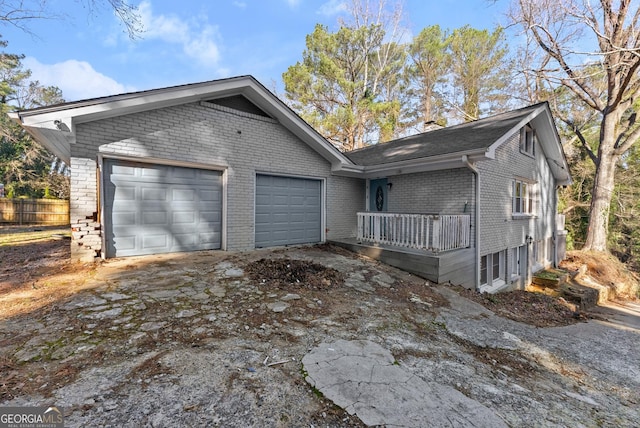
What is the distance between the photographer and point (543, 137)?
11273 mm

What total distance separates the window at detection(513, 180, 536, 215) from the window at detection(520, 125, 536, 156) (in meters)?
1.20

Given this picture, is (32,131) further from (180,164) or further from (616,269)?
(616,269)

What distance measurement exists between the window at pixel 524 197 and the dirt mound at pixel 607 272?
4.32 metres

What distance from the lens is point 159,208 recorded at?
6539mm

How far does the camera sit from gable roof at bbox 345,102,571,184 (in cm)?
735

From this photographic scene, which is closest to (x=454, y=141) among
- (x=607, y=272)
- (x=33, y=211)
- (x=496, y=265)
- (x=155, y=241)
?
(x=496, y=265)

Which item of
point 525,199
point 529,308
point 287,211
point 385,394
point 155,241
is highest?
point 525,199

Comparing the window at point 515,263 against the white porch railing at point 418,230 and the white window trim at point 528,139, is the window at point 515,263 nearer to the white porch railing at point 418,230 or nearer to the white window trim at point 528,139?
the white window trim at point 528,139

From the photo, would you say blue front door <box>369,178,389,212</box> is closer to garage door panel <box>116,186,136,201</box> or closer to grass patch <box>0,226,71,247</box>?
garage door panel <box>116,186,136,201</box>

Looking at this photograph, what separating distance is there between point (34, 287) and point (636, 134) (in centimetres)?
2017

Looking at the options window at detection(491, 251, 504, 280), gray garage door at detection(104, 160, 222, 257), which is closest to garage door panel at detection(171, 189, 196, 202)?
gray garage door at detection(104, 160, 222, 257)

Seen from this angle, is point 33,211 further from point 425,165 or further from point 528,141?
point 528,141

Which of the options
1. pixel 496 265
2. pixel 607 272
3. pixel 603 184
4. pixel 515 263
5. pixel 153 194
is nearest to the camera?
pixel 153 194

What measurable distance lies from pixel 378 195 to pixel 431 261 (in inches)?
169
